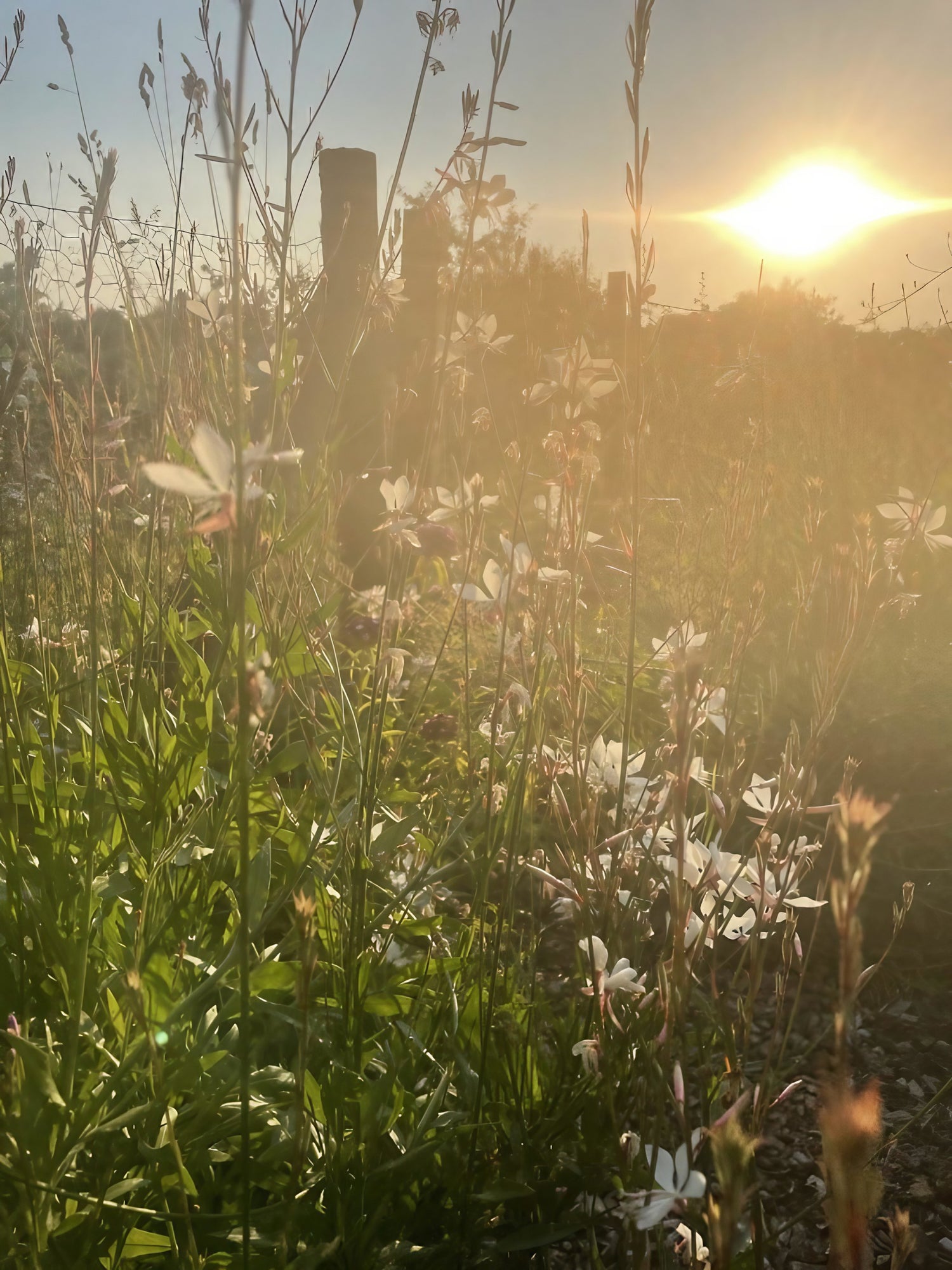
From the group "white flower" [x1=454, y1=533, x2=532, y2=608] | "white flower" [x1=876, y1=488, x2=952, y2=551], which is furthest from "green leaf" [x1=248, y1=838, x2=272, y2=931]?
"white flower" [x1=876, y1=488, x2=952, y2=551]

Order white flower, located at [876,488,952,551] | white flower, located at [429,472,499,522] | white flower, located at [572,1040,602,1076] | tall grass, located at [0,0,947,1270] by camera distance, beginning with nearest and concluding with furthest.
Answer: tall grass, located at [0,0,947,1270], white flower, located at [572,1040,602,1076], white flower, located at [429,472,499,522], white flower, located at [876,488,952,551]

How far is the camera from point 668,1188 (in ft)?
2.50

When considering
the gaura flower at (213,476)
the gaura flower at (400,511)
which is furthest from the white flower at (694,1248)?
the gaura flower at (400,511)

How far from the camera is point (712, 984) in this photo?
1025mm

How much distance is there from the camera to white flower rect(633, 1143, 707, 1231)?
69 centimetres

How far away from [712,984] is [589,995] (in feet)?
0.44

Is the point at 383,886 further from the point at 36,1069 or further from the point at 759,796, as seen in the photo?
the point at 36,1069

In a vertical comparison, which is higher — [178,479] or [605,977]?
[178,479]

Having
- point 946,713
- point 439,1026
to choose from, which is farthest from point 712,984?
point 946,713

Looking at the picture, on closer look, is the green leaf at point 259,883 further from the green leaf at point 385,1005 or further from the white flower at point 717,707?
the white flower at point 717,707

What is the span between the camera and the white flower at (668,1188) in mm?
693

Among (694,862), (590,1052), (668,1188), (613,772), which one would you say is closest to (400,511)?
(613,772)

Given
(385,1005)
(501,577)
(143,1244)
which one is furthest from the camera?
(501,577)

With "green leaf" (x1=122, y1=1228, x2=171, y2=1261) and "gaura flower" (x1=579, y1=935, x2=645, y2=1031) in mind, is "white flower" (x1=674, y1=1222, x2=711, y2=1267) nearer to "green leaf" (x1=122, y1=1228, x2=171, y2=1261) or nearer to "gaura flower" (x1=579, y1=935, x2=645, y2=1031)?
"gaura flower" (x1=579, y1=935, x2=645, y2=1031)
